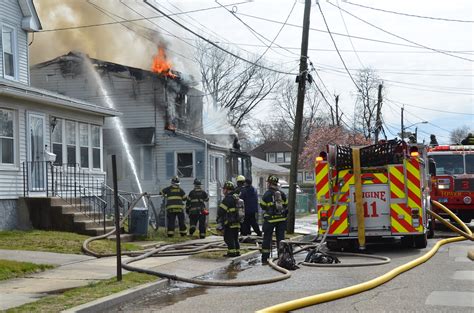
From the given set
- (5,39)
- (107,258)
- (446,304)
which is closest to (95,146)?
(5,39)

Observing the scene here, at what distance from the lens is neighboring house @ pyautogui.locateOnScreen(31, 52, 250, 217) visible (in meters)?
26.7

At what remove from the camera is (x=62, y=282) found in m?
9.09

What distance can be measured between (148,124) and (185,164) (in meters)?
2.49

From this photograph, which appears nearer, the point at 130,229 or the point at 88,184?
the point at 130,229

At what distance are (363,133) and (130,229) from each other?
45.0m

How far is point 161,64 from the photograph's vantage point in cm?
2783

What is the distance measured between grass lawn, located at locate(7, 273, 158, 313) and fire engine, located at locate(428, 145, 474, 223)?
1265 cm

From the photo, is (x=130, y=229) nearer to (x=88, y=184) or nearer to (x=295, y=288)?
(x=88, y=184)

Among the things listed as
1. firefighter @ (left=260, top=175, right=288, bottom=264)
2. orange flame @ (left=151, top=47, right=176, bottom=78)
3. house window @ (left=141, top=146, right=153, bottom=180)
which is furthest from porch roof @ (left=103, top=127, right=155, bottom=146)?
firefighter @ (left=260, top=175, right=288, bottom=264)

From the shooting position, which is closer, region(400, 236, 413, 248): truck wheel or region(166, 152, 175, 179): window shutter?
region(400, 236, 413, 248): truck wheel

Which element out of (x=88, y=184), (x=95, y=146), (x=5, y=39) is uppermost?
A: (x=5, y=39)

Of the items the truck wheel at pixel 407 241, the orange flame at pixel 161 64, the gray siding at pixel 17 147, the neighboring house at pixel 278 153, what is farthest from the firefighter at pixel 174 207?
the neighboring house at pixel 278 153

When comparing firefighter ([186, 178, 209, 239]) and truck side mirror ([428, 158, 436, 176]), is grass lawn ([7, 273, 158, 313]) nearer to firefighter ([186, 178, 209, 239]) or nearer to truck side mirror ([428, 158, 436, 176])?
firefighter ([186, 178, 209, 239])

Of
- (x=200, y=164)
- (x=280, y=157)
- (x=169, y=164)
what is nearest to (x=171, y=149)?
(x=169, y=164)
